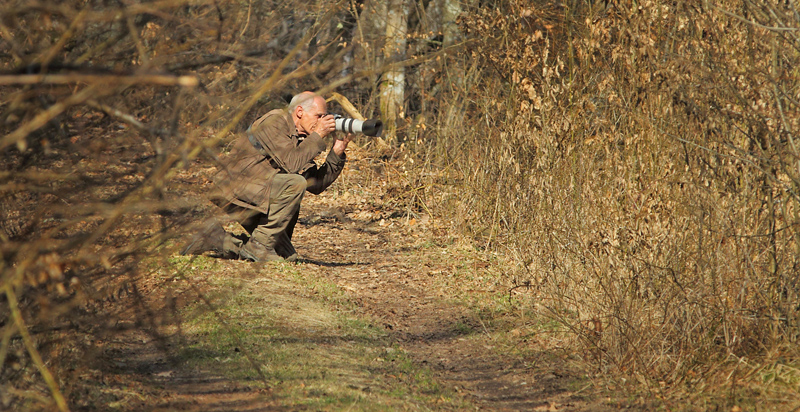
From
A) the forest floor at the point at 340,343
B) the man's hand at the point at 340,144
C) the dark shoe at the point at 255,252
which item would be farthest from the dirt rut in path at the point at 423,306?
the man's hand at the point at 340,144

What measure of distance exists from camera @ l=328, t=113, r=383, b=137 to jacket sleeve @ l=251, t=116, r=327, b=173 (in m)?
0.23

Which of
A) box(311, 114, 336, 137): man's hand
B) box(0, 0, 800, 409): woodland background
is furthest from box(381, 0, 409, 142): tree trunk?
box(311, 114, 336, 137): man's hand

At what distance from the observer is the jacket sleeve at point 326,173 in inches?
281

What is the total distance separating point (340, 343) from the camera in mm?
5035

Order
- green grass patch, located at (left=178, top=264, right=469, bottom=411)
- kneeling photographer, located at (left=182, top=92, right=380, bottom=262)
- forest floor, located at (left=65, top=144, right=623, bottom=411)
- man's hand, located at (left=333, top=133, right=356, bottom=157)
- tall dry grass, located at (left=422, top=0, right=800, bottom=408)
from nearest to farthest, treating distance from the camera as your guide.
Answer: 1. forest floor, located at (left=65, top=144, right=623, bottom=411)
2. green grass patch, located at (left=178, top=264, right=469, bottom=411)
3. tall dry grass, located at (left=422, top=0, right=800, bottom=408)
4. kneeling photographer, located at (left=182, top=92, right=380, bottom=262)
5. man's hand, located at (left=333, top=133, right=356, bottom=157)

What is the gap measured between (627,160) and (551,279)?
3.53 feet

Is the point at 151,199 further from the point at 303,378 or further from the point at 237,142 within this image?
the point at 303,378

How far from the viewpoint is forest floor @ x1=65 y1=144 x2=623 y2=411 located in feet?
12.8

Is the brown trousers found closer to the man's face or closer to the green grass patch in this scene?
the man's face

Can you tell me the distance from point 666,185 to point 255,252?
354 centimetres

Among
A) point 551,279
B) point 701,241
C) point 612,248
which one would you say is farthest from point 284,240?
point 701,241

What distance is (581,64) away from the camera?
267 inches

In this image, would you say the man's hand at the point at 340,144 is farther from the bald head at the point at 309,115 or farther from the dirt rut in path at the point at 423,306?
the dirt rut in path at the point at 423,306

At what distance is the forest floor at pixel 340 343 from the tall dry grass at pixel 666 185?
412 millimetres
